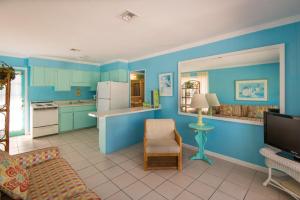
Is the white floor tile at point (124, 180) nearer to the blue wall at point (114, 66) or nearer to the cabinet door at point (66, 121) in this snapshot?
the cabinet door at point (66, 121)

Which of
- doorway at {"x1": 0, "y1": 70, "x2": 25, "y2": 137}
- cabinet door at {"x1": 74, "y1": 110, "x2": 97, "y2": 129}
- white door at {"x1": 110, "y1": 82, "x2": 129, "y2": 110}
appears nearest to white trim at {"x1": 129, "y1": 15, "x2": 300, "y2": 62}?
white door at {"x1": 110, "y1": 82, "x2": 129, "y2": 110}

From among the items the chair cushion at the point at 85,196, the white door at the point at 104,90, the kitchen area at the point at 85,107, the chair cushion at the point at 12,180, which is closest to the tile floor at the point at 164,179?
the kitchen area at the point at 85,107

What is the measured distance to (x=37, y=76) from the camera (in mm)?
4312

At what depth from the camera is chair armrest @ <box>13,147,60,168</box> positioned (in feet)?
5.68

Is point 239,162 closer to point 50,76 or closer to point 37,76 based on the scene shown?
point 50,76

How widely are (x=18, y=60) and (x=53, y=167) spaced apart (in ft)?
13.6

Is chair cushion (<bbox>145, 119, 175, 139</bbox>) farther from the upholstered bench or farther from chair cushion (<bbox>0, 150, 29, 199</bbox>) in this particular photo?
chair cushion (<bbox>0, 150, 29, 199</bbox>)

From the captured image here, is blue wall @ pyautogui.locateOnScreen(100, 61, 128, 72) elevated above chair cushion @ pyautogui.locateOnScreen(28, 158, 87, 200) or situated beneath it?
elevated above

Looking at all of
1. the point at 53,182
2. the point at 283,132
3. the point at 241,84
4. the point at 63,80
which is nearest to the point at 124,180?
the point at 53,182

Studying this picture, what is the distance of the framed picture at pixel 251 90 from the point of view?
14.9 ft

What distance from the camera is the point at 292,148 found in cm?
186

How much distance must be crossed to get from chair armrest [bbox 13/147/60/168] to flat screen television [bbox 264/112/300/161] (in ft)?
9.97

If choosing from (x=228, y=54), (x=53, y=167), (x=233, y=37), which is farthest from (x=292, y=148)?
(x=53, y=167)

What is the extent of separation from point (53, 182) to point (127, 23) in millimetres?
2293
